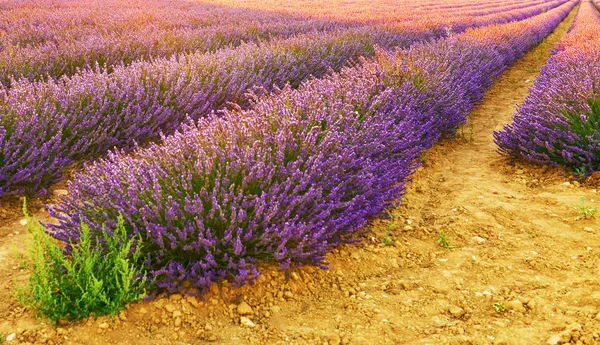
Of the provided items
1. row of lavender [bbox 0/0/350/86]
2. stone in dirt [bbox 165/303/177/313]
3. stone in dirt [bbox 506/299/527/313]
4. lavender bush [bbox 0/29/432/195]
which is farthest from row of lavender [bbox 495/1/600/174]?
row of lavender [bbox 0/0/350/86]

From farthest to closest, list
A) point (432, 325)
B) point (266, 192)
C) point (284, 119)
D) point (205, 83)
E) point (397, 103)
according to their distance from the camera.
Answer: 1. point (205, 83)
2. point (397, 103)
3. point (284, 119)
4. point (266, 192)
5. point (432, 325)

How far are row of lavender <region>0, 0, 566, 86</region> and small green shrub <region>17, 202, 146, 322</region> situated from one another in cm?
262

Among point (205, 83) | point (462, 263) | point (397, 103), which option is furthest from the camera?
point (205, 83)

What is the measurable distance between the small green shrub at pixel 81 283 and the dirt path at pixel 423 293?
0.24ft

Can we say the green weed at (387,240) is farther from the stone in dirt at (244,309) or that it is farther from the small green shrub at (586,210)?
the small green shrub at (586,210)

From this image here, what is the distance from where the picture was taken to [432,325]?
203cm

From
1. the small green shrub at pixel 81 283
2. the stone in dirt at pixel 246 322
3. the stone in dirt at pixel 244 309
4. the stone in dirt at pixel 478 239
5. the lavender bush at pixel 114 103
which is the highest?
the lavender bush at pixel 114 103

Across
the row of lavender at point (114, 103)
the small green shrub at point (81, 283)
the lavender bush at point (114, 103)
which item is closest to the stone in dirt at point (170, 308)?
the small green shrub at point (81, 283)

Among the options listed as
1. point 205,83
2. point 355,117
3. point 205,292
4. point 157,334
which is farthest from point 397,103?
point 157,334

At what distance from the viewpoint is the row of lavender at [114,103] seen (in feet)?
10.3

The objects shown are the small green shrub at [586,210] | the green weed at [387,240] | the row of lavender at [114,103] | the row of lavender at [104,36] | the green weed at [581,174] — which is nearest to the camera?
the green weed at [387,240]

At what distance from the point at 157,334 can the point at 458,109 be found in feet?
11.6

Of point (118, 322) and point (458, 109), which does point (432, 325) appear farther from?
point (458, 109)

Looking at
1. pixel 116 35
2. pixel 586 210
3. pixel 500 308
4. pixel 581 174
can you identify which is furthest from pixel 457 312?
pixel 116 35
